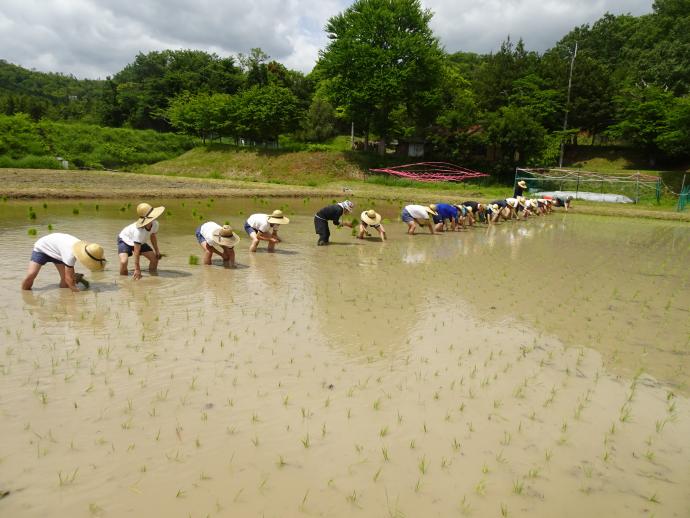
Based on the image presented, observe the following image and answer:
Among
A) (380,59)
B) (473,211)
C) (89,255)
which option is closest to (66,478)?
(89,255)

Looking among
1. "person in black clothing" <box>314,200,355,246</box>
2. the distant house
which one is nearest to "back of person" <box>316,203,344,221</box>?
"person in black clothing" <box>314,200,355,246</box>

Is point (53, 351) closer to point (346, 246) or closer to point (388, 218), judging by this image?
point (346, 246)

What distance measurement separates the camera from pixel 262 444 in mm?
3504

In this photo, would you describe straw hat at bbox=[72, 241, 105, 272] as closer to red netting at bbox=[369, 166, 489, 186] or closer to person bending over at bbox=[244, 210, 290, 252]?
person bending over at bbox=[244, 210, 290, 252]

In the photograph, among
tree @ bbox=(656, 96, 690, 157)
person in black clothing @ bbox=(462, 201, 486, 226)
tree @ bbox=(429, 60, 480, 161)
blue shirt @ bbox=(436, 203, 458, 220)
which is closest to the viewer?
blue shirt @ bbox=(436, 203, 458, 220)

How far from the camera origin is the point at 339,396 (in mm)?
4266

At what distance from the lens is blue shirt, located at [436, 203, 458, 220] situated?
48.1 ft

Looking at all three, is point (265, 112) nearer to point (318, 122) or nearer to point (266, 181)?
point (266, 181)

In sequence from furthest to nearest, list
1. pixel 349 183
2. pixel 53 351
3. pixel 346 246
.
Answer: pixel 349 183 < pixel 346 246 < pixel 53 351

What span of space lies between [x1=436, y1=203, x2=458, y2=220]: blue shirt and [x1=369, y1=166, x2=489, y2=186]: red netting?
18.2 m

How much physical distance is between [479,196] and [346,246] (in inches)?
725

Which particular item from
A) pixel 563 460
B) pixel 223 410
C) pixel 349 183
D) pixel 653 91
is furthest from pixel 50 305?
pixel 653 91

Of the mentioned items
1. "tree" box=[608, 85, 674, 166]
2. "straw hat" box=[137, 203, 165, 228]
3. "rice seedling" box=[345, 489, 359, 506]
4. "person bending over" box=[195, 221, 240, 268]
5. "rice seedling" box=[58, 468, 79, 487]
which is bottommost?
"rice seedling" box=[345, 489, 359, 506]

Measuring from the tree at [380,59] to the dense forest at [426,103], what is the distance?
3.4 inches
